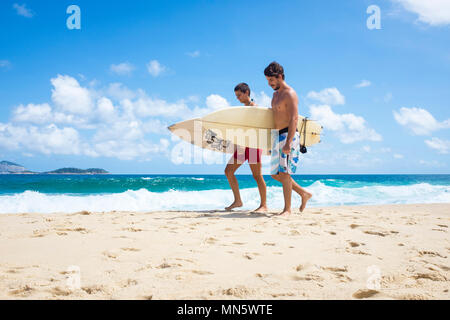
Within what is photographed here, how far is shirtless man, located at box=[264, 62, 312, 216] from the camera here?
12.5ft

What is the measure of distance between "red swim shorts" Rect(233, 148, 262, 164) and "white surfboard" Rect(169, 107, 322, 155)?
0.09m

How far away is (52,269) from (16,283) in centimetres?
24

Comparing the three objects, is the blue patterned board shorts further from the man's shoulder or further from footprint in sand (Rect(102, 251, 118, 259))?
footprint in sand (Rect(102, 251, 118, 259))

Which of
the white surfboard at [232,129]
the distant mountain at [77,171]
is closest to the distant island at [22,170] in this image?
the distant mountain at [77,171]

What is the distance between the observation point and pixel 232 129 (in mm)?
4562

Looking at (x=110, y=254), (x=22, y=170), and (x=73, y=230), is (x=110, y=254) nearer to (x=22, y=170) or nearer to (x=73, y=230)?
(x=73, y=230)

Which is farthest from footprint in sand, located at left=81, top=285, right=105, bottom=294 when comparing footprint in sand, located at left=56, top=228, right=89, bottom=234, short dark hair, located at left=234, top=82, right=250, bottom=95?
short dark hair, located at left=234, top=82, right=250, bottom=95

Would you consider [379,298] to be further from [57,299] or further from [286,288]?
[57,299]

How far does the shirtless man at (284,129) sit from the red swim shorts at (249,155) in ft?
1.40

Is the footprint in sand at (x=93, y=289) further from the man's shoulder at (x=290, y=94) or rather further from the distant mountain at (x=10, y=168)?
the distant mountain at (x=10, y=168)

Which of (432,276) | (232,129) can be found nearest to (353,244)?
(432,276)

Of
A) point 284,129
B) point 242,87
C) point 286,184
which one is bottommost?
point 286,184

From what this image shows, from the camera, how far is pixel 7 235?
2.76 meters

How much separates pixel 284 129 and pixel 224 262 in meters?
2.47
